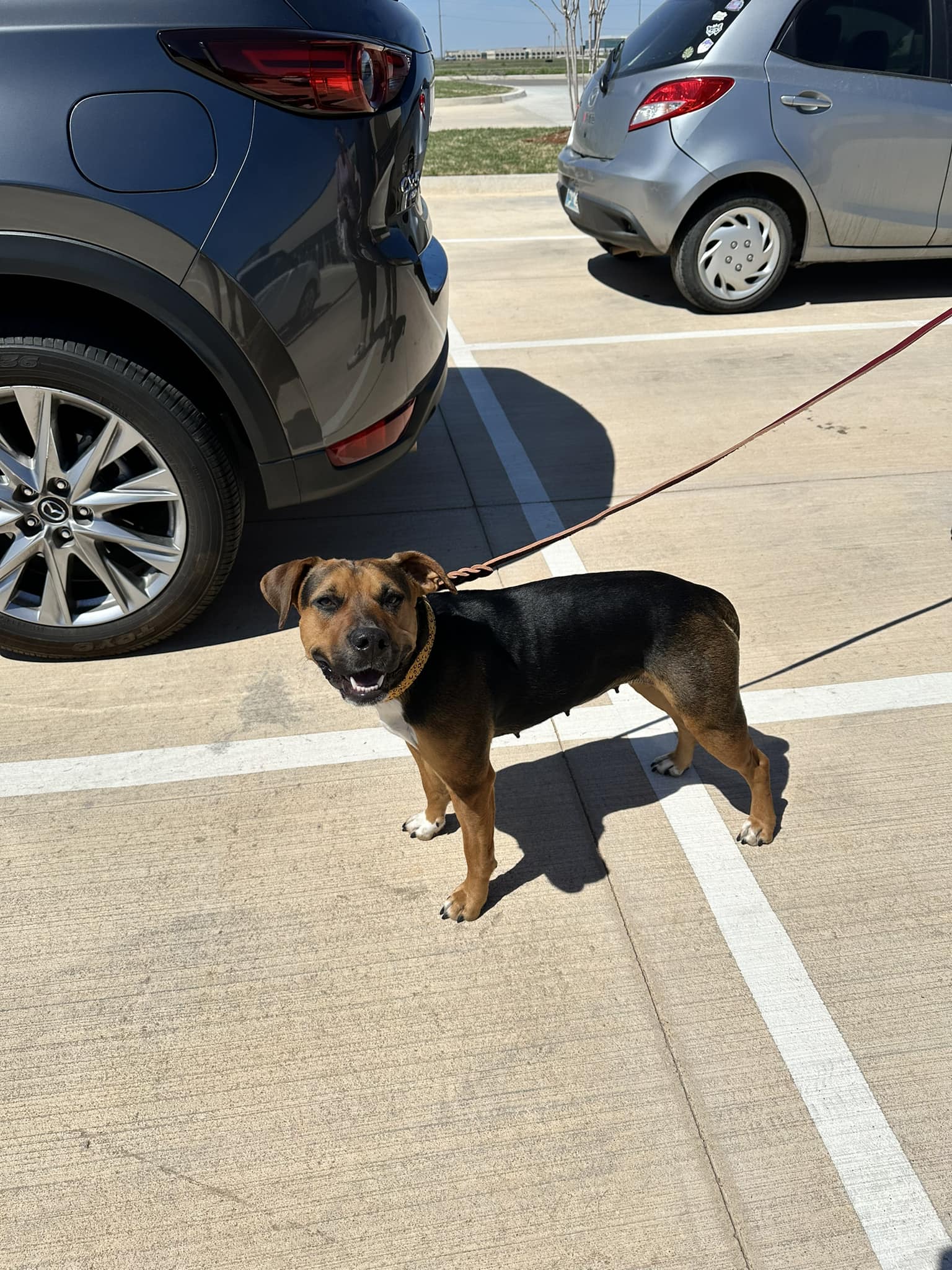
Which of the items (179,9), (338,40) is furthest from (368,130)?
(179,9)

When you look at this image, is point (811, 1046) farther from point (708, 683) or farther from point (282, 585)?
point (282, 585)

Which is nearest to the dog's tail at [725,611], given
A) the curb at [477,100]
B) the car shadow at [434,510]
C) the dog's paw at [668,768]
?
the dog's paw at [668,768]

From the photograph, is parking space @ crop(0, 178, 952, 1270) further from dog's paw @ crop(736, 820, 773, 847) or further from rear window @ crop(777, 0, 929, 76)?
rear window @ crop(777, 0, 929, 76)

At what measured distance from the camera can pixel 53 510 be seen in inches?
132

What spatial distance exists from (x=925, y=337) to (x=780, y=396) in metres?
1.86

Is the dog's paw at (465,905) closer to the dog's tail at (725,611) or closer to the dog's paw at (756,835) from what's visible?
the dog's paw at (756,835)

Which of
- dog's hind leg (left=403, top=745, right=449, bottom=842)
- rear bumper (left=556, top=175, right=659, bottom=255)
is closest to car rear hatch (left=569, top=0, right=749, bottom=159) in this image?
rear bumper (left=556, top=175, right=659, bottom=255)

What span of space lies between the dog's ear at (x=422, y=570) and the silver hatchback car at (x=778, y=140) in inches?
216

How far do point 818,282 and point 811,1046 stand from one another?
752cm

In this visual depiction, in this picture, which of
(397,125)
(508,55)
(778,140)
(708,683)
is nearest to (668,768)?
(708,683)

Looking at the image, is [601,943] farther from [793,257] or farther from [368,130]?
[793,257]

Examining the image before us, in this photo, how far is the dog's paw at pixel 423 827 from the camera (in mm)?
2896

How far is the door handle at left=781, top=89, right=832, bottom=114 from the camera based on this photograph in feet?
21.5

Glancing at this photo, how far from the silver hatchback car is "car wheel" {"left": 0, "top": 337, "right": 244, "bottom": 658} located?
16.4 ft
